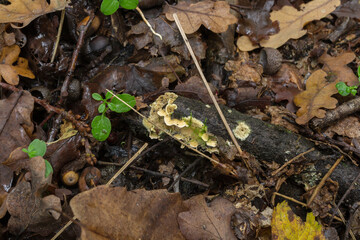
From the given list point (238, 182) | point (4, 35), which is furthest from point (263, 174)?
point (4, 35)

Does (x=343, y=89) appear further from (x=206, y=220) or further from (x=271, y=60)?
(x=206, y=220)

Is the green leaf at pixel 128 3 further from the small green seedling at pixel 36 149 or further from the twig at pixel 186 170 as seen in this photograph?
the twig at pixel 186 170

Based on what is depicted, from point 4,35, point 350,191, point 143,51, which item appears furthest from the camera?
point 143,51

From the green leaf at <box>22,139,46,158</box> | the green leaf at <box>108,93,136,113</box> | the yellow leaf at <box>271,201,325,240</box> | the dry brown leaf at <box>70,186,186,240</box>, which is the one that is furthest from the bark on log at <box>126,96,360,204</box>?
the green leaf at <box>22,139,46,158</box>

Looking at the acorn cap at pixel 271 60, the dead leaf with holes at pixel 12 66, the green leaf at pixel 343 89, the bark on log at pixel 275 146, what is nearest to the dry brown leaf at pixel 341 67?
the green leaf at pixel 343 89

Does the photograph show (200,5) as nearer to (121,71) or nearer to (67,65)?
(121,71)

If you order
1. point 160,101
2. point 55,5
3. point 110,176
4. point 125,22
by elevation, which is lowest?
point 110,176
